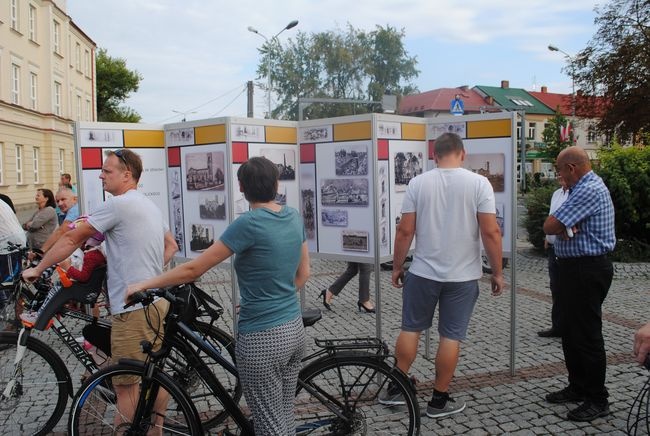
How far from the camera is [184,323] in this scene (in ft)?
10.9

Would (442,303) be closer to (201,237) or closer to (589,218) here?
(589,218)

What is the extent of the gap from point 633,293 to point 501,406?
17.1 ft

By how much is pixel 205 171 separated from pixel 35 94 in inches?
1263

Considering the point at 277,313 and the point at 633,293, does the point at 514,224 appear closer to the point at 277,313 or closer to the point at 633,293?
the point at 277,313

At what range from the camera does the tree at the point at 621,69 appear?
26.0 metres

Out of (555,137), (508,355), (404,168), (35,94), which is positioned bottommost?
(508,355)

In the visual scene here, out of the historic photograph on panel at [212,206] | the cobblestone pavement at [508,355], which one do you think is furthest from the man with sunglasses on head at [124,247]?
the historic photograph on panel at [212,206]

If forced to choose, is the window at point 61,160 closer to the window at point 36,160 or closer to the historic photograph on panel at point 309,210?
the window at point 36,160

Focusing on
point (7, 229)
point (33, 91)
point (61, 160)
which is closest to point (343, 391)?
point (7, 229)

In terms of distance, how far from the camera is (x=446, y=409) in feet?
13.6

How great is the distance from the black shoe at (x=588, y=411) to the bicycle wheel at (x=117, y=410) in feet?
8.15

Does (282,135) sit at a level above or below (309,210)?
above

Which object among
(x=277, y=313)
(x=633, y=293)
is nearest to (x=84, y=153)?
(x=277, y=313)

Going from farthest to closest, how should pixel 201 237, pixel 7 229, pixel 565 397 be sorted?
1. pixel 7 229
2. pixel 201 237
3. pixel 565 397
